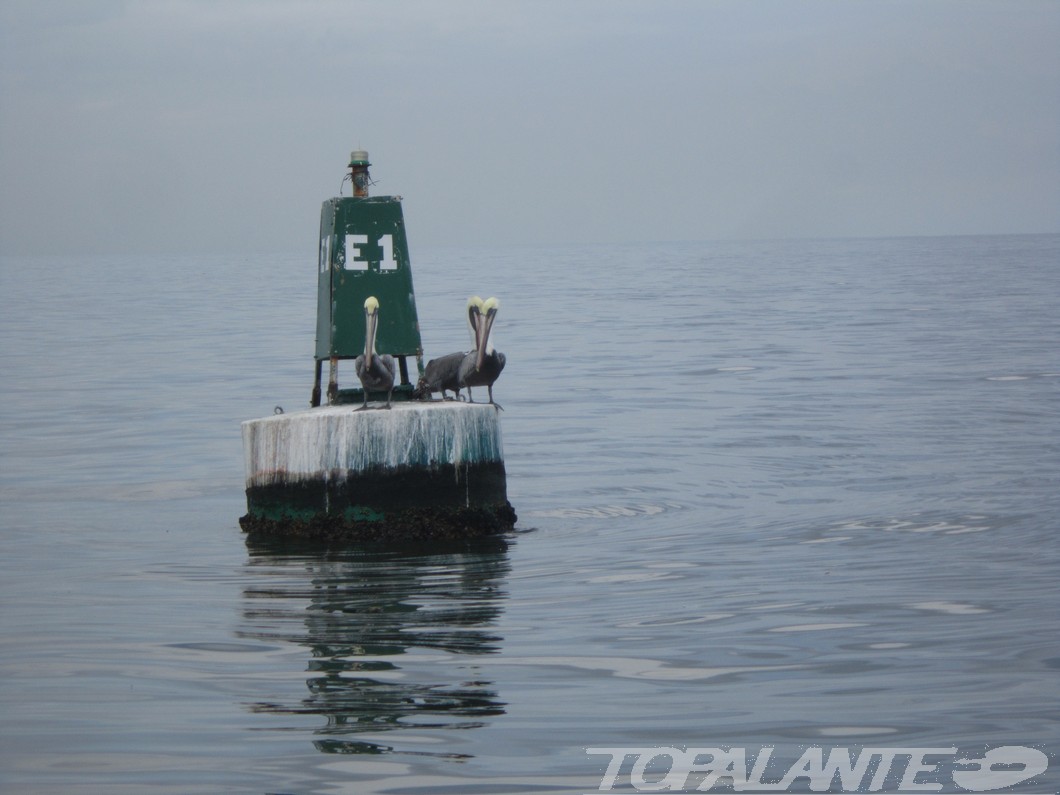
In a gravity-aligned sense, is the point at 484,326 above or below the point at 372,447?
above

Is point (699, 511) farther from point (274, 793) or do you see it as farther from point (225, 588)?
point (274, 793)

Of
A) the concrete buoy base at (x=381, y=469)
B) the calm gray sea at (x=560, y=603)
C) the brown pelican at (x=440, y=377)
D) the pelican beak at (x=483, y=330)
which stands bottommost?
the calm gray sea at (x=560, y=603)

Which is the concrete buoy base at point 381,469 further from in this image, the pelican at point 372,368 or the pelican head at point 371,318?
the pelican head at point 371,318

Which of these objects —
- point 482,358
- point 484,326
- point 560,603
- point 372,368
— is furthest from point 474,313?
point 560,603

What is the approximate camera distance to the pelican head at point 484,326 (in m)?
11.0

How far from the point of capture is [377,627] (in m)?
8.30

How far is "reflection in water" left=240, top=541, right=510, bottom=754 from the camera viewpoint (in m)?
6.61

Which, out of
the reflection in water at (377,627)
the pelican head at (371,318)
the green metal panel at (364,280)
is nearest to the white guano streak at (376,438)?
the pelican head at (371,318)

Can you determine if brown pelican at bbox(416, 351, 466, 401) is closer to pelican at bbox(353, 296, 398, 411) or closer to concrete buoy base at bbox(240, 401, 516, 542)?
pelican at bbox(353, 296, 398, 411)

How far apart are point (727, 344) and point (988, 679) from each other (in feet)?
92.9

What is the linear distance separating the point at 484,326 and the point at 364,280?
0.92m

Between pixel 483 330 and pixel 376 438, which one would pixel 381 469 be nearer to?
pixel 376 438

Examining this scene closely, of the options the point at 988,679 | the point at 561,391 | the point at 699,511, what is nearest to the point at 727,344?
the point at 561,391

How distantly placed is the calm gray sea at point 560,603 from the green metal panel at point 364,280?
5.23 feet
